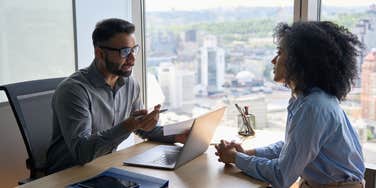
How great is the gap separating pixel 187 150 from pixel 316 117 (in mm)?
546

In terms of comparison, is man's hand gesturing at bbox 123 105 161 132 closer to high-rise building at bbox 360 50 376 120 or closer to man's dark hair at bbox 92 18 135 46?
man's dark hair at bbox 92 18 135 46

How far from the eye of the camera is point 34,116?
209cm

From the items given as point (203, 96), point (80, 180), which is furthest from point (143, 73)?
point (80, 180)

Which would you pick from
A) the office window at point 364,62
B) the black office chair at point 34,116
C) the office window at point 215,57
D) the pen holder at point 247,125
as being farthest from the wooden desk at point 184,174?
the office window at point 364,62

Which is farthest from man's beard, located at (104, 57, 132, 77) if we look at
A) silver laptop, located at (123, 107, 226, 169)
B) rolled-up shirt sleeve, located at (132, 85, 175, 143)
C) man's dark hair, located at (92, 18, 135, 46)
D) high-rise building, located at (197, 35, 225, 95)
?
high-rise building, located at (197, 35, 225, 95)

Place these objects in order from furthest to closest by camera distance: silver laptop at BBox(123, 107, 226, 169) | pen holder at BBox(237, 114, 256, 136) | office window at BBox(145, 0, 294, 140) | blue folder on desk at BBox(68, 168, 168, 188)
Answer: office window at BBox(145, 0, 294, 140) → pen holder at BBox(237, 114, 256, 136) → silver laptop at BBox(123, 107, 226, 169) → blue folder on desk at BBox(68, 168, 168, 188)

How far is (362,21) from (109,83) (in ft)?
4.81

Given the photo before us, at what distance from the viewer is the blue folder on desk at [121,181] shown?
148 cm

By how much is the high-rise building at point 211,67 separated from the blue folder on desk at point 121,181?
1.51 m

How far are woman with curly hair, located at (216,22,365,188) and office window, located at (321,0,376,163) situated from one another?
2.65ft

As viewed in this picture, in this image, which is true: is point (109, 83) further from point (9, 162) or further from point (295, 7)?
point (295, 7)

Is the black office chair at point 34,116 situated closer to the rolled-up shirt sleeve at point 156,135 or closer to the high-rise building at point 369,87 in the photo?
the rolled-up shirt sleeve at point 156,135

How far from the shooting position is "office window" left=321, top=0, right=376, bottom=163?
2465mm

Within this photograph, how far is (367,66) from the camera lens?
8.19 feet
